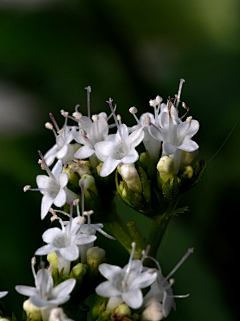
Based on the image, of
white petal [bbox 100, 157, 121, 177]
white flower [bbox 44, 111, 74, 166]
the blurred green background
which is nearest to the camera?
white petal [bbox 100, 157, 121, 177]

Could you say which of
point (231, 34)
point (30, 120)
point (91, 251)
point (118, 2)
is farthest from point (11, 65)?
point (91, 251)

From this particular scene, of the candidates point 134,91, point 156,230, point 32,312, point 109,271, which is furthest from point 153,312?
point 134,91

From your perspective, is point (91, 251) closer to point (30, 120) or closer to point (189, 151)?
point (189, 151)

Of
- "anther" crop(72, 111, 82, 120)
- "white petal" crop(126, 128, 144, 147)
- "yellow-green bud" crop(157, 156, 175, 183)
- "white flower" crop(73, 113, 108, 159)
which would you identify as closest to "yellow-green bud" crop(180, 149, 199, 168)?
"yellow-green bud" crop(157, 156, 175, 183)

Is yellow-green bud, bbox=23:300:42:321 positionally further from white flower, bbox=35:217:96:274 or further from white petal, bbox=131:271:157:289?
white petal, bbox=131:271:157:289

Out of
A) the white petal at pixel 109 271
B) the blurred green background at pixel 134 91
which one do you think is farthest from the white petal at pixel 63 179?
the blurred green background at pixel 134 91

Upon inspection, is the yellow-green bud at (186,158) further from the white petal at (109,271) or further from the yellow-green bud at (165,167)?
the white petal at (109,271)
